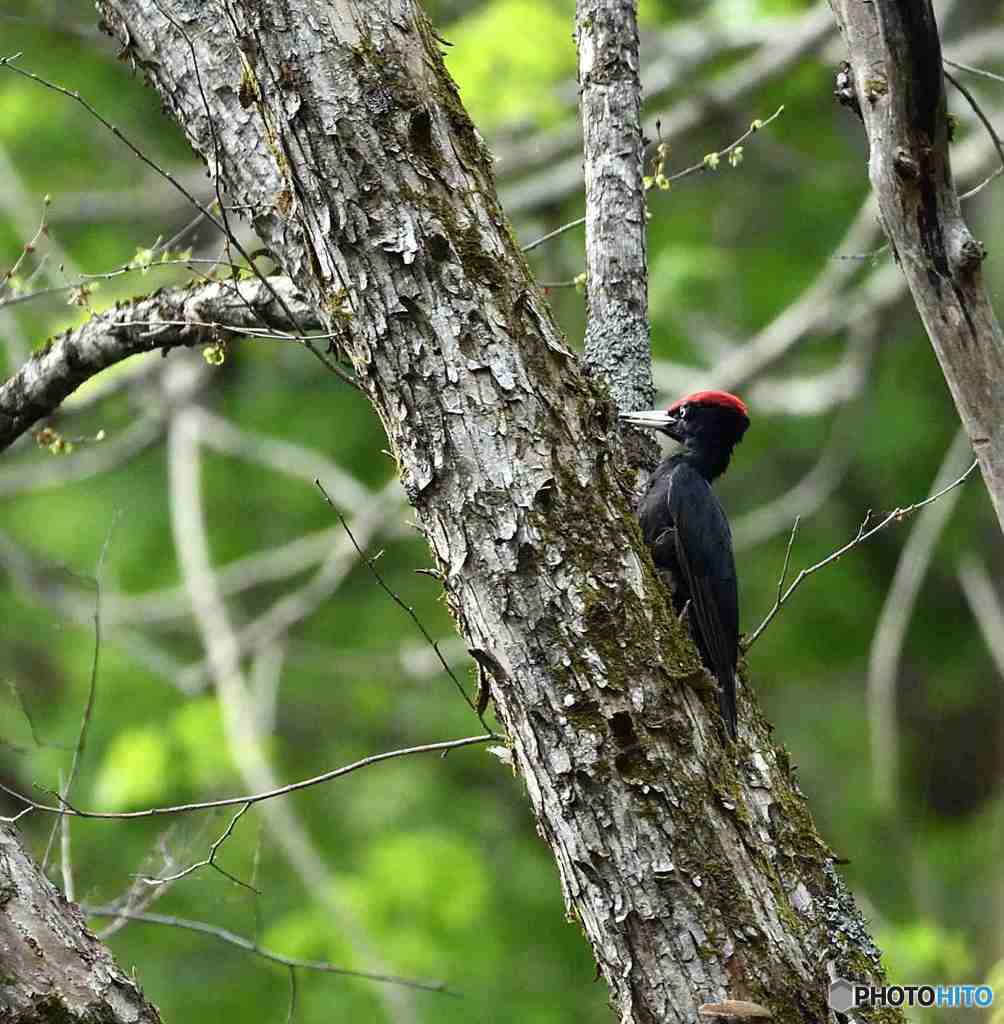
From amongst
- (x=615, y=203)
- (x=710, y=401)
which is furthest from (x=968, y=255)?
(x=710, y=401)

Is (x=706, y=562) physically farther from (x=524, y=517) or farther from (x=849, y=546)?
(x=524, y=517)

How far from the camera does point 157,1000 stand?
9.91m

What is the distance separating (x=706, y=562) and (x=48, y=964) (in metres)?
2.38

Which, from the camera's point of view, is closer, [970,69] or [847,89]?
[847,89]

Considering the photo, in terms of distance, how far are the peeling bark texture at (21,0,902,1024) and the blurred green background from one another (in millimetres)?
5456

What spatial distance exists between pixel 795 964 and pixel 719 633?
1105 mm

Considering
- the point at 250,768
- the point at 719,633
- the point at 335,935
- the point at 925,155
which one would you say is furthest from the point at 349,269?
the point at 335,935

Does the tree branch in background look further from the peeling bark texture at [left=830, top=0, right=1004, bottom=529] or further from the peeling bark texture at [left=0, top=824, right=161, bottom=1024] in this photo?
the peeling bark texture at [left=0, top=824, right=161, bottom=1024]

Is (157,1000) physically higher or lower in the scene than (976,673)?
lower

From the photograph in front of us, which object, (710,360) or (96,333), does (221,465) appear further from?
(96,333)

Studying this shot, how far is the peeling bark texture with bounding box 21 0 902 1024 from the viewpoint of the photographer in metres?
3.09

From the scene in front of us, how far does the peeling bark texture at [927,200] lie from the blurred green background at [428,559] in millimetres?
5641

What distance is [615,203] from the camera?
4113mm

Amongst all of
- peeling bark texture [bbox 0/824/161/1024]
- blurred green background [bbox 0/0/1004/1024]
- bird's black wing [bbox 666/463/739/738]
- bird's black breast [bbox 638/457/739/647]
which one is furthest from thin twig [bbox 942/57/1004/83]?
blurred green background [bbox 0/0/1004/1024]
